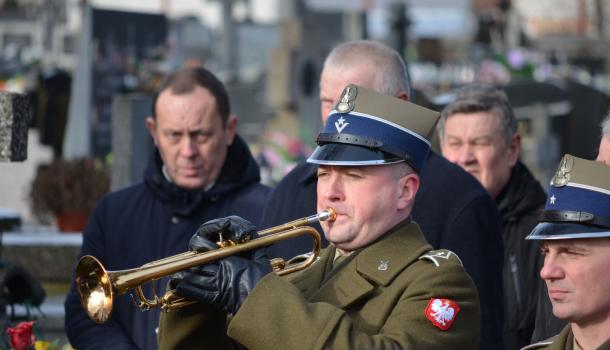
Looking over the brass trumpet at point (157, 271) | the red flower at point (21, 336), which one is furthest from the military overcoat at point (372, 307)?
the red flower at point (21, 336)

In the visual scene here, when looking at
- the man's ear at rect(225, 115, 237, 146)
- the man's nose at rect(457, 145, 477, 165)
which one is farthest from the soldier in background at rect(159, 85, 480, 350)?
the man's nose at rect(457, 145, 477, 165)

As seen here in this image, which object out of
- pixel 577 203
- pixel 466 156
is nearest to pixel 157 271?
pixel 577 203

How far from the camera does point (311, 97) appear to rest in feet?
86.7

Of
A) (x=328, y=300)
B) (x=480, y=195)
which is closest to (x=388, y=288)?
(x=328, y=300)

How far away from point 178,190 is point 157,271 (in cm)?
233

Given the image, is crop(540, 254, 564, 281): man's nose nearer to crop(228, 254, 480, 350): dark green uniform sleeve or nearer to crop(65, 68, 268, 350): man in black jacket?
crop(228, 254, 480, 350): dark green uniform sleeve

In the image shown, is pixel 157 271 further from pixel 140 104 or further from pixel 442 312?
pixel 140 104

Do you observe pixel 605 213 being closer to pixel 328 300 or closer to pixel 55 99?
pixel 328 300

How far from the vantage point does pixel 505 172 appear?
273 inches

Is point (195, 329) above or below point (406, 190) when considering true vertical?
below

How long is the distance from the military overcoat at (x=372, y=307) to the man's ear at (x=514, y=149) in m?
2.80

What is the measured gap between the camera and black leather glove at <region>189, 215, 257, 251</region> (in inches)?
158

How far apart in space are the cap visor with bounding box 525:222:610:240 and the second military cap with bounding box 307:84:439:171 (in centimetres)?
38

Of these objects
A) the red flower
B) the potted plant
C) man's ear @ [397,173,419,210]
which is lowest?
the potted plant
